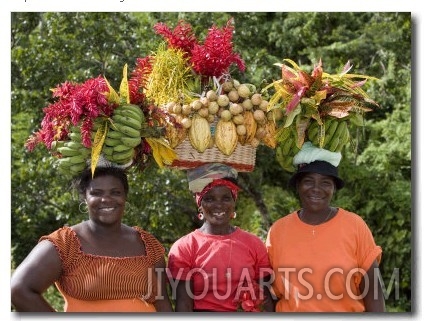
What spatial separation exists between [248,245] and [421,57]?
5.62 feet

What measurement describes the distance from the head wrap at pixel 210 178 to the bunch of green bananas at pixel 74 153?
0.63 m

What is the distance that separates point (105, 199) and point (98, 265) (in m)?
0.35

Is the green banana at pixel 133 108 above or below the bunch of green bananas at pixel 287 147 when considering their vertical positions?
above

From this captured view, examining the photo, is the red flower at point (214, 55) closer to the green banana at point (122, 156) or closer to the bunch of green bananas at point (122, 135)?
the bunch of green bananas at point (122, 135)

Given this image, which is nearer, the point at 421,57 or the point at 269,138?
the point at 269,138

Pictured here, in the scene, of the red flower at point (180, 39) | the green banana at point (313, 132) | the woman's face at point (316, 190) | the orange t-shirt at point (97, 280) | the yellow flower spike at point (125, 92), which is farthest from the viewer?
the red flower at point (180, 39)

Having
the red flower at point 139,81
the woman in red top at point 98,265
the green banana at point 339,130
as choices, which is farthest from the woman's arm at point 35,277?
the green banana at point 339,130

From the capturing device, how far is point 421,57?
516cm

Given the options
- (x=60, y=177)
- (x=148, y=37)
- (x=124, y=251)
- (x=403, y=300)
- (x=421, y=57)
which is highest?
(x=148, y=37)

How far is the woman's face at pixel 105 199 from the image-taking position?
168 inches

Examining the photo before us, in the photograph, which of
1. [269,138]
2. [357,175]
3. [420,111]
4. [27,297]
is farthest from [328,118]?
[357,175]

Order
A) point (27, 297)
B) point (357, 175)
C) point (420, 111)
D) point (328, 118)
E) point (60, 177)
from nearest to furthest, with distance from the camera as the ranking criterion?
point (27, 297) < point (328, 118) < point (420, 111) < point (60, 177) < point (357, 175)

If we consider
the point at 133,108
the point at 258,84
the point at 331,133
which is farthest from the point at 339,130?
the point at 258,84
